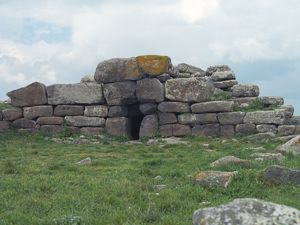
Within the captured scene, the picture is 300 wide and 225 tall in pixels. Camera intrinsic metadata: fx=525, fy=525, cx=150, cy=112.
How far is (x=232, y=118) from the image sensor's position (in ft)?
76.4

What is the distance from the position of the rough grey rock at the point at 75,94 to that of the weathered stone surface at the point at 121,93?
19.2 inches

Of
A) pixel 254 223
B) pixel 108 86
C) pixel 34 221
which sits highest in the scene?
pixel 108 86

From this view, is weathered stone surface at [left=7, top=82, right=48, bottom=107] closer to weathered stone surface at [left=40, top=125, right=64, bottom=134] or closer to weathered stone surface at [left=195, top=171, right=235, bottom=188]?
weathered stone surface at [left=40, top=125, right=64, bottom=134]

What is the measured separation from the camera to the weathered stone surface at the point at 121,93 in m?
24.5

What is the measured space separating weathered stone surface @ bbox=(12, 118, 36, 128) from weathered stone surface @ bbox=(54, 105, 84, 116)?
1.26m

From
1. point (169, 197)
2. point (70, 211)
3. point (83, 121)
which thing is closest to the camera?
point (70, 211)

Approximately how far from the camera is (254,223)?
18.7ft

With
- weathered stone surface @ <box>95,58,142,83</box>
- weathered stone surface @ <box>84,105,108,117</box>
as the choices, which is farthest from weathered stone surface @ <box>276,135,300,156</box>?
weathered stone surface @ <box>84,105,108,117</box>

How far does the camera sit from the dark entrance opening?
25.3 meters

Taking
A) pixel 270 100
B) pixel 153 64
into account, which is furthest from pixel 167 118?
pixel 270 100

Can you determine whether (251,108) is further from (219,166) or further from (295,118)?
(219,166)

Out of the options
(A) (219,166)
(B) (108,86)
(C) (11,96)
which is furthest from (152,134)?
(A) (219,166)

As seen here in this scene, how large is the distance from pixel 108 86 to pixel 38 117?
3672 mm

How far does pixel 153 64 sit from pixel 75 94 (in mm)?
3987
